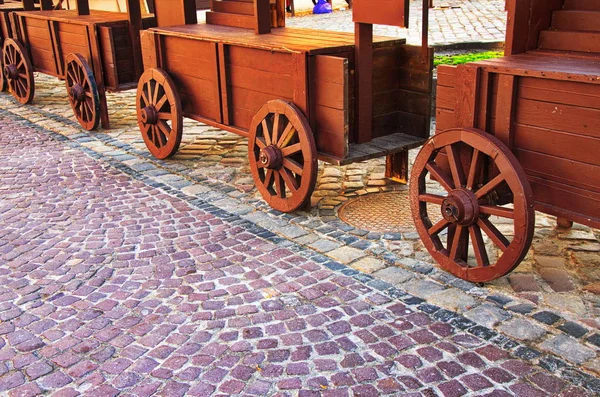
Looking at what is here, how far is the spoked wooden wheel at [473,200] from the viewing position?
3.83 metres

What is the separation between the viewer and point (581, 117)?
11.9 feet

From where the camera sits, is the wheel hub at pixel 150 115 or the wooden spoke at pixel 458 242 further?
the wheel hub at pixel 150 115

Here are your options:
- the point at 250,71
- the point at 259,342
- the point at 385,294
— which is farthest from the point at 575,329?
the point at 250,71

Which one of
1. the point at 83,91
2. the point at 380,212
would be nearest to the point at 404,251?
the point at 380,212

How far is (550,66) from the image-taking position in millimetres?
3859

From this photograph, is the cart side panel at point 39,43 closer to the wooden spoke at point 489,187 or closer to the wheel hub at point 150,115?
the wheel hub at point 150,115

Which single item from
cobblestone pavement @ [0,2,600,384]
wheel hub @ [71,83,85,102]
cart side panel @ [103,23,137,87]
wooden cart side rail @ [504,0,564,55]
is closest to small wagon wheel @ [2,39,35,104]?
wheel hub @ [71,83,85,102]

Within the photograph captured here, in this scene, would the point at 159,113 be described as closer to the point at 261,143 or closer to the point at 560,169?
the point at 261,143

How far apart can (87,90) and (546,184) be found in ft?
20.2

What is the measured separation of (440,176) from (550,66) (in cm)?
92

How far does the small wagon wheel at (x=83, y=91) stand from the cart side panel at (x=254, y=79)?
2.71 meters

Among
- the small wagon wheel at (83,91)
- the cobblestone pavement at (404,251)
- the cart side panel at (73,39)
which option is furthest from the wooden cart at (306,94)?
the cart side panel at (73,39)

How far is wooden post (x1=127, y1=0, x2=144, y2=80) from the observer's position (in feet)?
26.3

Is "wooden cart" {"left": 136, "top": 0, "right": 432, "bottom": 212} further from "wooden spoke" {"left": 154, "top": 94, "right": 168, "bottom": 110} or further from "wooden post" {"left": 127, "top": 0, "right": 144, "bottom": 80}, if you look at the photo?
"wooden post" {"left": 127, "top": 0, "right": 144, "bottom": 80}
